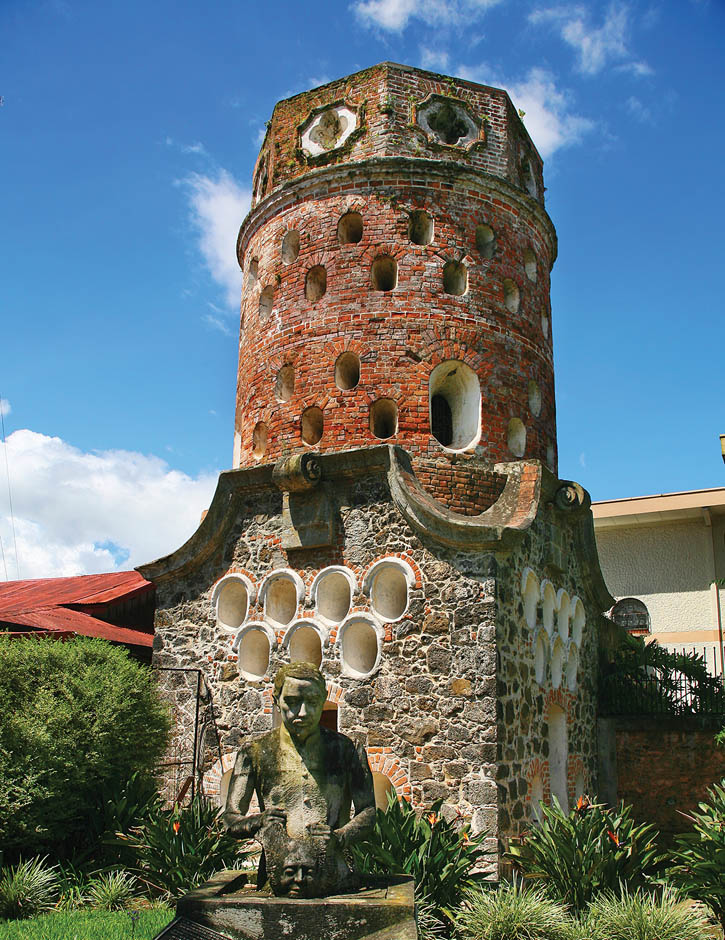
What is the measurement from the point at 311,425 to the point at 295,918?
9957mm

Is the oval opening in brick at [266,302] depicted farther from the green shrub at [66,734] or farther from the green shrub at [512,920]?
the green shrub at [512,920]

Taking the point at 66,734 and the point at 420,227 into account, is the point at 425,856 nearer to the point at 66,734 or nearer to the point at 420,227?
the point at 66,734

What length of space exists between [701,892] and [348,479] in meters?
7.18

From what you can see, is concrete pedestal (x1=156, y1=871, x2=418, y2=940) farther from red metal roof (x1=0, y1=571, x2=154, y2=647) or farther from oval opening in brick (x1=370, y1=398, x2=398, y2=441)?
red metal roof (x1=0, y1=571, x2=154, y2=647)

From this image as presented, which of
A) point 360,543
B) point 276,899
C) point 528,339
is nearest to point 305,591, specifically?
point 360,543

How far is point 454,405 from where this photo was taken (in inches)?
623

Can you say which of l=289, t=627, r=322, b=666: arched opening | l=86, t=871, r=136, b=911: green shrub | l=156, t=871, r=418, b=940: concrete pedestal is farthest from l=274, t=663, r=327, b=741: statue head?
l=289, t=627, r=322, b=666: arched opening

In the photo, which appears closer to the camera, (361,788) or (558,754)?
(361,788)

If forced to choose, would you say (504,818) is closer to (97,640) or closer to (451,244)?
(97,640)

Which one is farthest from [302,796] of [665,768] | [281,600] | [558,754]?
[665,768]

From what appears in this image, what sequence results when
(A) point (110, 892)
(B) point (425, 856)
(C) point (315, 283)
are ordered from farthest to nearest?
(C) point (315, 283), (A) point (110, 892), (B) point (425, 856)

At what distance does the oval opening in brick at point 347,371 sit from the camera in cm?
1538

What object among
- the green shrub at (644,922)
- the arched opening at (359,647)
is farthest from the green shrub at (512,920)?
the arched opening at (359,647)

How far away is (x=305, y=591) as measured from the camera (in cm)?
1400
